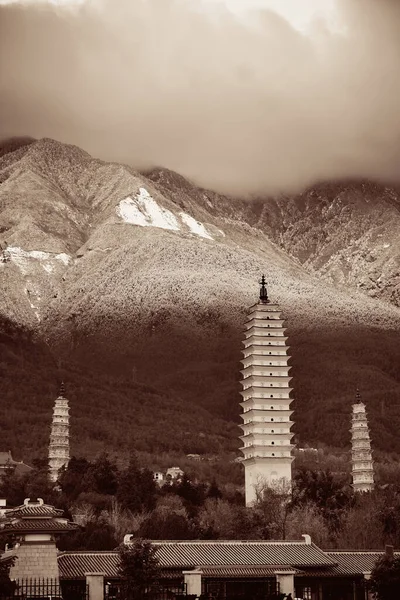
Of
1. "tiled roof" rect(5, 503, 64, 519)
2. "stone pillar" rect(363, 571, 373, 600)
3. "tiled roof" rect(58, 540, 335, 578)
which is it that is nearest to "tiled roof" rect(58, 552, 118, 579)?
"tiled roof" rect(58, 540, 335, 578)

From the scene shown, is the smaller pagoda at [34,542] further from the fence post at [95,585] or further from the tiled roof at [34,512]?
the fence post at [95,585]

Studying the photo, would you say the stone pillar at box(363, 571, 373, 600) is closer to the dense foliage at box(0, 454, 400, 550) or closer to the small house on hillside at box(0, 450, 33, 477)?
the dense foliage at box(0, 454, 400, 550)

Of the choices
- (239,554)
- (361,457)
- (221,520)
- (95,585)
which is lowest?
(95,585)

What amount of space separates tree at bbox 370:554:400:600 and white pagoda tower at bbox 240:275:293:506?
161ft

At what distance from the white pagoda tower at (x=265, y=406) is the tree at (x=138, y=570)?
172 ft

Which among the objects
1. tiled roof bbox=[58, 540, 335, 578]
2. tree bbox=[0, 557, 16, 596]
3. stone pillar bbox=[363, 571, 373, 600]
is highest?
tiled roof bbox=[58, 540, 335, 578]

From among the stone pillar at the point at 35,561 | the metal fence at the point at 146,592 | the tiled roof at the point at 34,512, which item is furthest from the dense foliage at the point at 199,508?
the stone pillar at the point at 35,561

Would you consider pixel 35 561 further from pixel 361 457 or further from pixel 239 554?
pixel 361 457

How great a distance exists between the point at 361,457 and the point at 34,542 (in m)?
67.4

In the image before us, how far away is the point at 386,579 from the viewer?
61.6m

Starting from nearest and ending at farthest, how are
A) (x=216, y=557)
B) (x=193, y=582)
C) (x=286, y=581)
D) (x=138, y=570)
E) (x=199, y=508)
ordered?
1. (x=138, y=570)
2. (x=193, y=582)
3. (x=286, y=581)
4. (x=216, y=557)
5. (x=199, y=508)

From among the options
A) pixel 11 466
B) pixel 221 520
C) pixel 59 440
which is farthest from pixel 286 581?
pixel 11 466

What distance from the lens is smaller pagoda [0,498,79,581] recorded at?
57.4m

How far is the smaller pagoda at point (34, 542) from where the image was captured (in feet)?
188
